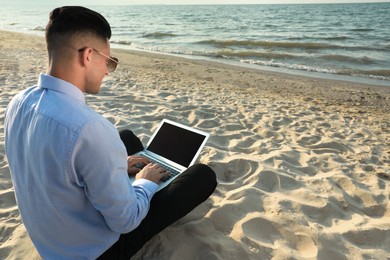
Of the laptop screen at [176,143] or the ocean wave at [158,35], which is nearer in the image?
the laptop screen at [176,143]

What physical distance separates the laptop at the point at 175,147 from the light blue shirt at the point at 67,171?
94 cm

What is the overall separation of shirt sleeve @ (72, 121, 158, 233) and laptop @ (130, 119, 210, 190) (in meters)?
0.98

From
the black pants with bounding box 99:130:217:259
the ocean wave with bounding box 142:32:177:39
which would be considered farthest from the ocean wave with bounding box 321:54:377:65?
the black pants with bounding box 99:130:217:259

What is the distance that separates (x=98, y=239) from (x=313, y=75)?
9825mm

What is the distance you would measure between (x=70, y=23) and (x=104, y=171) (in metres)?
0.70

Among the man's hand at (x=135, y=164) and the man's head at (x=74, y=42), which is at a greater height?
the man's head at (x=74, y=42)

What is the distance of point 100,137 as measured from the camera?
1.43 metres

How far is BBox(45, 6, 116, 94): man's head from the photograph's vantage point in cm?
151

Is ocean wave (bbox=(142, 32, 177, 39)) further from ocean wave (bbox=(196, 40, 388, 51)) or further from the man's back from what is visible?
the man's back

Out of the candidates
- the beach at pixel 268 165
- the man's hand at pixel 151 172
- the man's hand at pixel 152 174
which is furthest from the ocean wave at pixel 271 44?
the man's hand at pixel 152 174

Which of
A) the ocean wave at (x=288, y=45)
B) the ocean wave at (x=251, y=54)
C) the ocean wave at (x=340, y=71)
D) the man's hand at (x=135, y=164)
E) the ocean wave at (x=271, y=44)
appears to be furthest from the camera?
the ocean wave at (x=271, y=44)

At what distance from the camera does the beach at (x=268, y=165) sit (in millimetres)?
2508

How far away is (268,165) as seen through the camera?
12.3ft

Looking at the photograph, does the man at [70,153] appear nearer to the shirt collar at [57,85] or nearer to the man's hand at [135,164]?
the shirt collar at [57,85]
